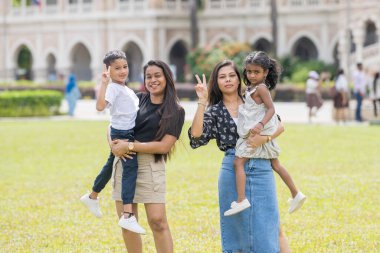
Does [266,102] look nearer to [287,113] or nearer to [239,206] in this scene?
[239,206]

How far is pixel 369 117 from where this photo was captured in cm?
2753

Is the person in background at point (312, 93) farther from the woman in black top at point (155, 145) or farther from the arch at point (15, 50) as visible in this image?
the arch at point (15, 50)

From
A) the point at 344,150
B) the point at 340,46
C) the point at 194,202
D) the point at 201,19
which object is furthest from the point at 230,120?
the point at 201,19

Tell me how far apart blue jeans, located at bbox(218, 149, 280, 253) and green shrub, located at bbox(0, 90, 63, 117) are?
2433 centimetres

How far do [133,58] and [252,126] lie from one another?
48012mm

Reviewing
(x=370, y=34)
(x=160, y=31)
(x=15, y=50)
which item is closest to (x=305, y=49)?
(x=370, y=34)

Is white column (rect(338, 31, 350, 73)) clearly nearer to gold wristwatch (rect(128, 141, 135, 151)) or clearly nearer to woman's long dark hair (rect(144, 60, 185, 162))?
woman's long dark hair (rect(144, 60, 185, 162))

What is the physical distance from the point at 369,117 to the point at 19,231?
722 inches

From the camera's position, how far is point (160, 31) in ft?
166

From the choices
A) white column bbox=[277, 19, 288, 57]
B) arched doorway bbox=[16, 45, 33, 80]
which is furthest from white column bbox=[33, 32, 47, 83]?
white column bbox=[277, 19, 288, 57]

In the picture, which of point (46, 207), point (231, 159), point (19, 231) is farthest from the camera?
point (46, 207)

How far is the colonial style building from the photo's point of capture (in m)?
44.3

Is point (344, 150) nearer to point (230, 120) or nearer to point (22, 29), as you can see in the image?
point (230, 120)

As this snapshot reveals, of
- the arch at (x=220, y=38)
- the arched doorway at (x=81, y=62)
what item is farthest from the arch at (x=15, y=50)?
the arch at (x=220, y=38)
